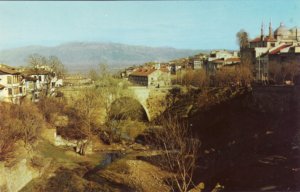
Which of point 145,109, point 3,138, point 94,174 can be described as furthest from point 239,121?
point 3,138

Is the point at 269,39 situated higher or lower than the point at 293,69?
higher

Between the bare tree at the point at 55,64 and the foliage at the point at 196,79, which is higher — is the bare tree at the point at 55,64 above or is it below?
above

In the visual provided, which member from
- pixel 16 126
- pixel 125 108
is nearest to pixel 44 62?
pixel 125 108

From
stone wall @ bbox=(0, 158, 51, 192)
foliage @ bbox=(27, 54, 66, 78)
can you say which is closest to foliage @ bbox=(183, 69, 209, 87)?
foliage @ bbox=(27, 54, 66, 78)

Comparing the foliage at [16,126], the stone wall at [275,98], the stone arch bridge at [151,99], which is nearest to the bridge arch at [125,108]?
the stone arch bridge at [151,99]

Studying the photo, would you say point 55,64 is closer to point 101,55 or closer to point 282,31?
point 282,31

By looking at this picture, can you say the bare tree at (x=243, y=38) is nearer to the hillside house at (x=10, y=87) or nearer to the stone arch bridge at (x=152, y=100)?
the stone arch bridge at (x=152, y=100)
